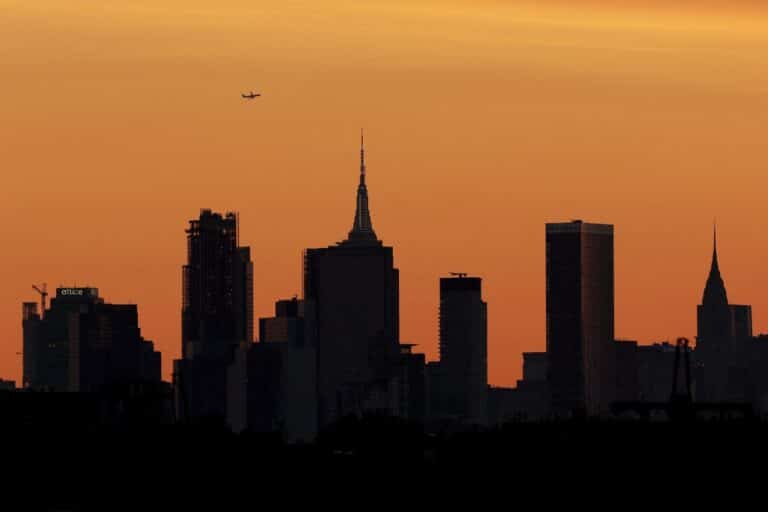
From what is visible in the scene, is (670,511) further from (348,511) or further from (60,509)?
(60,509)

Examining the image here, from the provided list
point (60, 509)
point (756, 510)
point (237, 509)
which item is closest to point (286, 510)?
point (237, 509)

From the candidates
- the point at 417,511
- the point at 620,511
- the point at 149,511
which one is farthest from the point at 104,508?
the point at 620,511

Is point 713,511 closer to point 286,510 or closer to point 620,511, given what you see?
point 620,511

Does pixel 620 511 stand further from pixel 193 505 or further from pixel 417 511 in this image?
pixel 193 505

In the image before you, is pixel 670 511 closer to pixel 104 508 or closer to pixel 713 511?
pixel 713 511

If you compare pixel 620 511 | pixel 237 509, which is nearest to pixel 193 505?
pixel 237 509

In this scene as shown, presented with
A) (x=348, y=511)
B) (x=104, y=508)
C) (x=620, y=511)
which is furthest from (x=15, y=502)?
(x=620, y=511)
